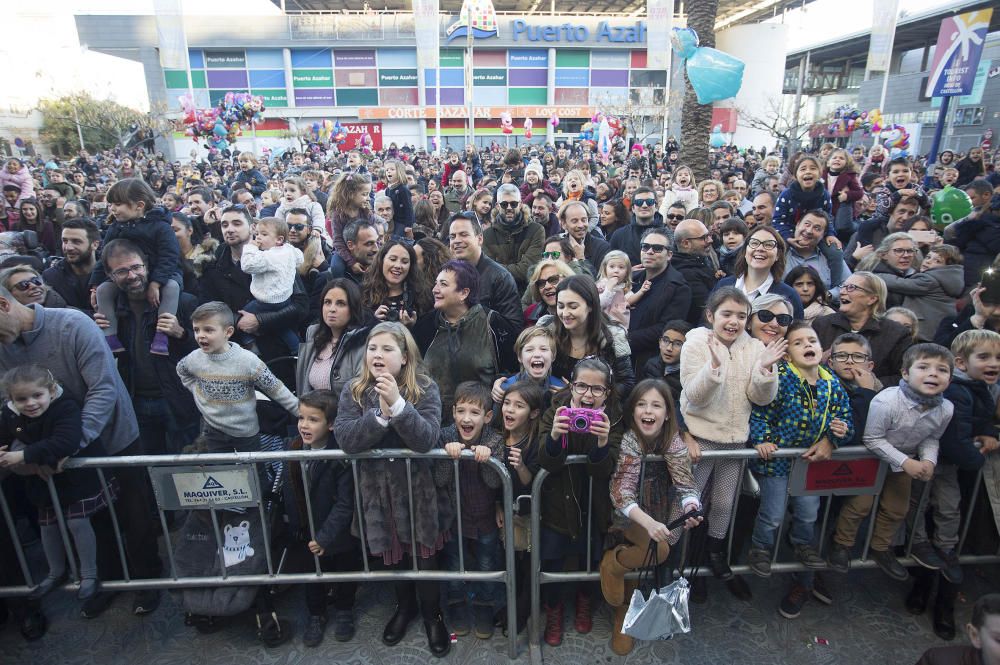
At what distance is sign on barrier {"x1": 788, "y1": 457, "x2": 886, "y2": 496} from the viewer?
2.97m

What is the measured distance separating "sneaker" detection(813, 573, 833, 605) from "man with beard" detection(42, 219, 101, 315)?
18.7 ft

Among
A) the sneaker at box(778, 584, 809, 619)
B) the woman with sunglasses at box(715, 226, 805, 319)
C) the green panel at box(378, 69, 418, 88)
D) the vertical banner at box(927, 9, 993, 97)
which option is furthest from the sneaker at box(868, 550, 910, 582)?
the green panel at box(378, 69, 418, 88)

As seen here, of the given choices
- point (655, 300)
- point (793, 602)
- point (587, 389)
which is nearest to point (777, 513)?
point (793, 602)

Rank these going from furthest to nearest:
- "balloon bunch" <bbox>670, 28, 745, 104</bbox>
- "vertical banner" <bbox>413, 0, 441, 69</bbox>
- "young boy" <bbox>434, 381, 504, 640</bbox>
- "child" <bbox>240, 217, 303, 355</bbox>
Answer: "vertical banner" <bbox>413, 0, 441, 69</bbox>
"balloon bunch" <bbox>670, 28, 745, 104</bbox>
"child" <bbox>240, 217, 303, 355</bbox>
"young boy" <bbox>434, 381, 504, 640</bbox>

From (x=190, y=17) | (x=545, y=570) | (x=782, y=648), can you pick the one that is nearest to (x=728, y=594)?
(x=782, y=648)

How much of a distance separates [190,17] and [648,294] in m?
47.6

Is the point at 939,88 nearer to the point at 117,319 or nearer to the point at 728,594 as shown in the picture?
the point at 728,594

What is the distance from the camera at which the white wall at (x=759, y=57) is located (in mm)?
40906

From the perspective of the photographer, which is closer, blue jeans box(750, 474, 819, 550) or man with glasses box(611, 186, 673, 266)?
blue jeans box(750, 474, 819, 550)

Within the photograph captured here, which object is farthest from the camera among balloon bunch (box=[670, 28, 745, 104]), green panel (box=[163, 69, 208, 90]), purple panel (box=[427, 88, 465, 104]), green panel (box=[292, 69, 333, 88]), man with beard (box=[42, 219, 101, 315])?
purple panel (box=[427, 88, 465, 104])

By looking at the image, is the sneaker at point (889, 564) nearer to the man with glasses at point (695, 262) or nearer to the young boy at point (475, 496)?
the man with glasses at point (695, 262)

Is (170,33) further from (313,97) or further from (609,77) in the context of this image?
(609,77)

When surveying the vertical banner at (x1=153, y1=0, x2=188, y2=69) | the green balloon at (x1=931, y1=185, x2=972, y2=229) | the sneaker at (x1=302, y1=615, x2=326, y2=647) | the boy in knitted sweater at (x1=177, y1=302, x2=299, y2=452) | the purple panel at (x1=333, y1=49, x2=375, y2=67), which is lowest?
the sneaker at (x1=302, y1=615, x2=326, y2=647)

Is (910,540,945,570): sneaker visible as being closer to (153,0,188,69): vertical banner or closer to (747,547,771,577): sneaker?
(747,547,771,577): sneaker
